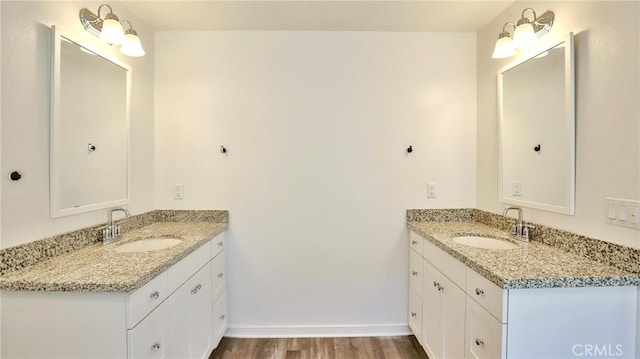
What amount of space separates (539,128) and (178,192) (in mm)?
2382

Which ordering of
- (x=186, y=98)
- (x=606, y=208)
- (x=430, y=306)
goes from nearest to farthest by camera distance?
1. (x=606, y=208)
2. (x=430, y=306)
3. (x=186, y=98)

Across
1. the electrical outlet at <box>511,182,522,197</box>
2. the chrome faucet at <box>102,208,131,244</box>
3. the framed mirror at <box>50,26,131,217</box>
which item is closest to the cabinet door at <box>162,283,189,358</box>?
the chrome faucet at <box>102,208,131,244</box>

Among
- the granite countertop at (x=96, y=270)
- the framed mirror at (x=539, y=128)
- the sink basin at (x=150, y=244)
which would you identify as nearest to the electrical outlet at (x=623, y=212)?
the framed mirror at (x=539, y=128)

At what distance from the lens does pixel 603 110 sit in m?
1.24

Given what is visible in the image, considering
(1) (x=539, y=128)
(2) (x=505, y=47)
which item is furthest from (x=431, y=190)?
(2) (x=505, y=47)

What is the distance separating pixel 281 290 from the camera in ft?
7.13

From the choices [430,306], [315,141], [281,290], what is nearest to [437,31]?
[315,141]

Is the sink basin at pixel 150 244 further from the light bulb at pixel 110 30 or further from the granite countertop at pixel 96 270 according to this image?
the light bulb at pixel 110 30

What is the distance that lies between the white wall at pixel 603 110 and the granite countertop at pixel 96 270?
1903 millimetres

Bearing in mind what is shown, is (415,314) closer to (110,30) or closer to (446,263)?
(446,263)

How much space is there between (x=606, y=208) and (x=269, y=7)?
2.06 m

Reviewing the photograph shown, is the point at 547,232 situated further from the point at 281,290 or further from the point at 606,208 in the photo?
the point at 281,290

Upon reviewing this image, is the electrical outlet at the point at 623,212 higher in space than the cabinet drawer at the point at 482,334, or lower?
higher

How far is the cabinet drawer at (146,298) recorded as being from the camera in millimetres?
1058
